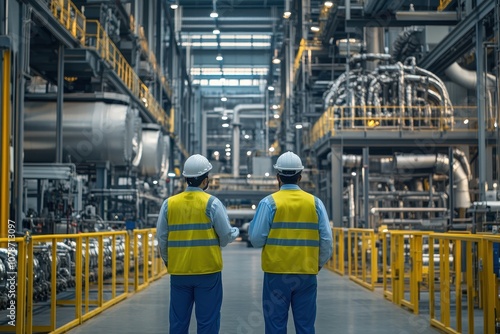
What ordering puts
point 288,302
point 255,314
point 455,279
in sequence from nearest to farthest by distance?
point 288,302 < point 455,279 < point 255,314

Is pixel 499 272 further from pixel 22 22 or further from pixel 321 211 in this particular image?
pixel 22 22

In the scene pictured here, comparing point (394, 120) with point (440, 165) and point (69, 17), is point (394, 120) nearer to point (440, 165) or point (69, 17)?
point (440, 165)

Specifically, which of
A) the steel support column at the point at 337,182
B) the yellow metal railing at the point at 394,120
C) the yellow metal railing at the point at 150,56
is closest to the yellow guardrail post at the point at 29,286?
the yellow metal railing at the point at 394,120

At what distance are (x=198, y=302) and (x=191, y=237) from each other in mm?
497

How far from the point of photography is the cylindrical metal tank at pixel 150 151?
1089 inches

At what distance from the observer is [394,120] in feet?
80.7

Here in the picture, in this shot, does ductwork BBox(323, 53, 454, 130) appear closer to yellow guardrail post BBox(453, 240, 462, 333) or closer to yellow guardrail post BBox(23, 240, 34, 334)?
yellow guardrail post BBox(453, 240, 462, 333)

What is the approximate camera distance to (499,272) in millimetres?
9109

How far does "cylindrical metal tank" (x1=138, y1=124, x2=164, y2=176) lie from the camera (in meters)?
27.7

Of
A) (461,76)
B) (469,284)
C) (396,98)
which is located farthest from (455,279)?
(461,76)

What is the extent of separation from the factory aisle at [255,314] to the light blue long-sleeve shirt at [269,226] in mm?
3085

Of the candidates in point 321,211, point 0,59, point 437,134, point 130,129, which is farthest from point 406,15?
point 321,211

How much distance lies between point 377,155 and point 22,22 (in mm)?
14465

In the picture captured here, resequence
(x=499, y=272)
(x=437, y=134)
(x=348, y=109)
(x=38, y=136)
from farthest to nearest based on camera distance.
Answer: (x=348, y=109) < (x=437, y=134) < (x=38, y=136) < (x=499, y=272)
